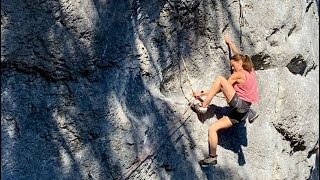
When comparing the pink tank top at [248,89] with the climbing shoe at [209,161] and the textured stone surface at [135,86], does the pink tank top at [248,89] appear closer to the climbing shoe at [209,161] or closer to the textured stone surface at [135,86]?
the textured stone surface at [135,86]

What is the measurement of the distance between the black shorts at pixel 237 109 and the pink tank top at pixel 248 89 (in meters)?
0.03

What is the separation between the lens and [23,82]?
3.09m

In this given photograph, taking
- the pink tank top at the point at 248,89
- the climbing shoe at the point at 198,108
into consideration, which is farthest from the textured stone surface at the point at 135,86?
the pink tank top at the point at 248,89

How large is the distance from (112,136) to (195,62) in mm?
759

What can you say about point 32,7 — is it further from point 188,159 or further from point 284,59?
point 284,59

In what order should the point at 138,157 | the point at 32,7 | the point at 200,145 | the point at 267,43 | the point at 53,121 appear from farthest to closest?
the point at 267,43 < the point at 200,145 < the point at 138,157 < the point at 53,121 < the point at 32,7

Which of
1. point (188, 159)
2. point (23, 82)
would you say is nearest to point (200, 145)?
point (188, 159)

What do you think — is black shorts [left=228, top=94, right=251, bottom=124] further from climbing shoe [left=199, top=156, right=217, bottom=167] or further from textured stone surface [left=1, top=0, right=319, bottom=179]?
climbing shoe [left=199, top=156, right=217, bottom=167]

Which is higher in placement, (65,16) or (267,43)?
Answer: (65,16)

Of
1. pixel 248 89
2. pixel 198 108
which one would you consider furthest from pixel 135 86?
pixel 248 89

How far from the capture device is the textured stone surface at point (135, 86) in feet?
10.1

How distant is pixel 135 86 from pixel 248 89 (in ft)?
2.42

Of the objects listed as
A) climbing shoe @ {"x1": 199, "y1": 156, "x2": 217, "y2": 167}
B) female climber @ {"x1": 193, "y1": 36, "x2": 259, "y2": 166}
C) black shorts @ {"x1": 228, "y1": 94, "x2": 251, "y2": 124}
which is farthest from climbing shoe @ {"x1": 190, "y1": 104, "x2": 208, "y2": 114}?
climbing shoe @ {"x1": 199, "y1": 156, "x2": 217, "y2": 167}

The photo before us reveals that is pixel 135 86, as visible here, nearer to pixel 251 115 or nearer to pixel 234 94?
pixel 234 94
